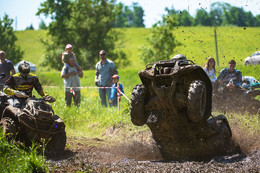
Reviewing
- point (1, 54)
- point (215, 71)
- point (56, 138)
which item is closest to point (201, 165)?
point (56, 138)

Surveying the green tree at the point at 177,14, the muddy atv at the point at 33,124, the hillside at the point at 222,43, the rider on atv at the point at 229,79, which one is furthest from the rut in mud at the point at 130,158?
the green tree at the point at 177,14

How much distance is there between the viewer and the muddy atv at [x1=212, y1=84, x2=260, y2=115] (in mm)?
10672

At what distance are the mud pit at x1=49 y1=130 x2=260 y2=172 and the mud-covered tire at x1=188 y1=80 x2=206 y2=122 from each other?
82 cm

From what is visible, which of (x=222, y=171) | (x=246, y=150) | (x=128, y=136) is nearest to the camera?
(x=222, y=171)

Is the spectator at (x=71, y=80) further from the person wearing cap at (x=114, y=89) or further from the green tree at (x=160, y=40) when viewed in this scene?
the green tree at (x=160, y=40)

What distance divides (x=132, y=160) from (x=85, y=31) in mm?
41382

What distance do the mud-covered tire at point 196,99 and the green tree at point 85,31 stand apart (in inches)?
1590

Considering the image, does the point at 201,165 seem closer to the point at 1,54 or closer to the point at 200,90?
the point at 200,90

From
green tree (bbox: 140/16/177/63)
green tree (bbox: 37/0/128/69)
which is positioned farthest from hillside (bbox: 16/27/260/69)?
green tree (bbox: 37/0/128/69)

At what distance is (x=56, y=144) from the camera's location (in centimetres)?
902

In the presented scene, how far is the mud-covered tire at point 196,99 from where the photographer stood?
6562 mm

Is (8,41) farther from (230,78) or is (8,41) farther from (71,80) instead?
(230,78)

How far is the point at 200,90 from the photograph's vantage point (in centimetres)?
660

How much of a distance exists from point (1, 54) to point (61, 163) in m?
7.40
